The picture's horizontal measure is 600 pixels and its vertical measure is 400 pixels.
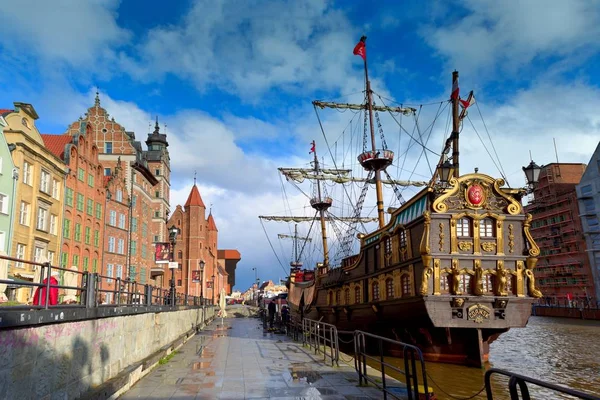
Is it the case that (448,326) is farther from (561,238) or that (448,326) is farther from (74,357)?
(561,238)

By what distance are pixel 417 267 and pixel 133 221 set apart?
35581mm

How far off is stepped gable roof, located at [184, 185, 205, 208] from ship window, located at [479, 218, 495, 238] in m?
58.8

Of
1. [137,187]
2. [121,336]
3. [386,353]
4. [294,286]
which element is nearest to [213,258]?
[137,187]

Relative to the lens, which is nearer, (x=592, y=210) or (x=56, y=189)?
(x=56, y=189)

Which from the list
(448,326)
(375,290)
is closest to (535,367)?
(448,326)

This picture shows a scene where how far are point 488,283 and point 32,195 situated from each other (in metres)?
26.3

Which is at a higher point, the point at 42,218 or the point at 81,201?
the point at 81,201

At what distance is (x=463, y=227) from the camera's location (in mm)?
17234

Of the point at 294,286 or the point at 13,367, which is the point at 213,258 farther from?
the point at 13,367

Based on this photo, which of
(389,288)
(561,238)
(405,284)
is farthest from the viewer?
(561,238)

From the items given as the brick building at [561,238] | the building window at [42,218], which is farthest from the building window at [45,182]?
the brick building at [561,238]

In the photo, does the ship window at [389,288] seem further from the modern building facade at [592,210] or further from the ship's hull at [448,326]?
the modern building facade at [592,210]

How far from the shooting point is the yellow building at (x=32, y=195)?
26.7 m

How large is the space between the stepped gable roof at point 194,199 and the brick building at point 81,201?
106ft
